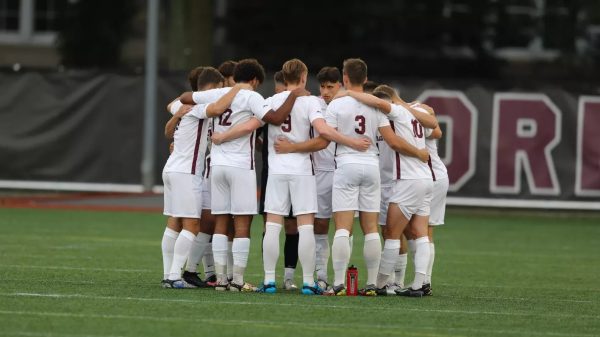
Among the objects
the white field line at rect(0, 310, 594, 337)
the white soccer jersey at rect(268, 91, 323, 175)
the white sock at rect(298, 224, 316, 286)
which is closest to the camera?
the white field line at rect(0, 310, 594, 337)

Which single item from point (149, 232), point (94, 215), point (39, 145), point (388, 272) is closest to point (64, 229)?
point (149, 232)

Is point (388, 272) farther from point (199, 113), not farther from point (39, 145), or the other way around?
point (39, 145)

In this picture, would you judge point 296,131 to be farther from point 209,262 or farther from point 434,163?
point 209,262

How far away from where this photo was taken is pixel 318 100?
12617 mm

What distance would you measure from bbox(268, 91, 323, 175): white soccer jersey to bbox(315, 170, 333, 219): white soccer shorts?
1.51 feet

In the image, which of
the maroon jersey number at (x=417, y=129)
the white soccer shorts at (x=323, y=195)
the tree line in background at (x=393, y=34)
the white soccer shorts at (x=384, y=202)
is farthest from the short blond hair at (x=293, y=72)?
the tree line in background at (x=393, y=34)

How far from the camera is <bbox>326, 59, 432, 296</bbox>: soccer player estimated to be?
12.4m

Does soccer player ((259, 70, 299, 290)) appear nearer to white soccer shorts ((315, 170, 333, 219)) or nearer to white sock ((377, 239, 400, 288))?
white soccer shorts ((315, 170, 333, 219))

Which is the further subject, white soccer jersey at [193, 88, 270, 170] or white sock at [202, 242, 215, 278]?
white sock at [202, 242, 215, 278]

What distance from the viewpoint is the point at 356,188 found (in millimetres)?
12422

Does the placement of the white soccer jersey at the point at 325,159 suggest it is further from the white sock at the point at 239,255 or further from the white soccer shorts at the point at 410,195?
the white sock at the point at 239,255

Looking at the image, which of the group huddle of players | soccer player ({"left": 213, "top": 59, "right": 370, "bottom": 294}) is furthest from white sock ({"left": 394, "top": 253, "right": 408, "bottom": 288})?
soccer player ({"left": 213, "top": 59, "right": 370, "bottom": 294})

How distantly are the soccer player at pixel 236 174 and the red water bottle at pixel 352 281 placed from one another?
34.9 inches

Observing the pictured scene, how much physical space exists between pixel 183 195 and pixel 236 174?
0.54 meters
